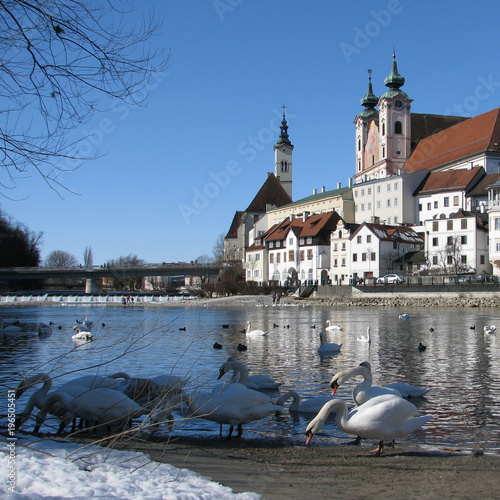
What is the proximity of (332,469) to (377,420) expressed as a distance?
0.97 meters

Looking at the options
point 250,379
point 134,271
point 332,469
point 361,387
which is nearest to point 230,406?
point 361,387

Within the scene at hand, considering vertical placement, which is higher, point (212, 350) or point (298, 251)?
point (298, 251)

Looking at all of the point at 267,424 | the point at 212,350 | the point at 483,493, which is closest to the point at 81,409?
the point at 267,424

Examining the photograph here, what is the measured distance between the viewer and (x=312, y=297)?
240 feet

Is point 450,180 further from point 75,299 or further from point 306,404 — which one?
point 306,404

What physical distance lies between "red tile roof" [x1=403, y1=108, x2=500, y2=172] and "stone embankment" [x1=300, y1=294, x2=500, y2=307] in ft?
97.6

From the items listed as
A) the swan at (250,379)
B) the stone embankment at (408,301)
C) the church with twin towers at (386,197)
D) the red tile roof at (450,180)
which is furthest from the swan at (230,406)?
the red tile roof at (450,180)

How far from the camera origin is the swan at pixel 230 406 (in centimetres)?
851

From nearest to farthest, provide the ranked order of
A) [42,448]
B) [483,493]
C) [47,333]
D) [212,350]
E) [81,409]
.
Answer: [483,493], [42,448], [81,409], [212,350], [47,333]

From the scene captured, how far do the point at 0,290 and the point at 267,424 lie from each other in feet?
357

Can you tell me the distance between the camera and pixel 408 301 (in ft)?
200

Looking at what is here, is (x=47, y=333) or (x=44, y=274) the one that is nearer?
(x=47, y=333)

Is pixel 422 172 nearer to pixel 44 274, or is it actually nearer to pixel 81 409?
pixel 44 274

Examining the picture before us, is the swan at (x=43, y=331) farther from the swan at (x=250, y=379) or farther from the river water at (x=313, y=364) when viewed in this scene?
the swan at (x=250, y=379)
